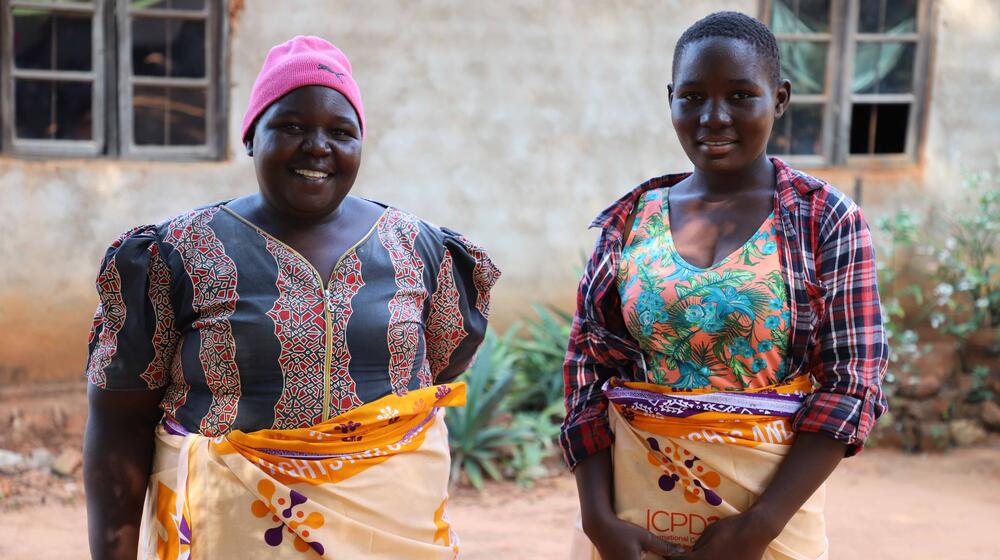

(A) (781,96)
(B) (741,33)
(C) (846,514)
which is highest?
(B) (741,33)

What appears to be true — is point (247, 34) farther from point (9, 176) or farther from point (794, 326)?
point (794, 326)

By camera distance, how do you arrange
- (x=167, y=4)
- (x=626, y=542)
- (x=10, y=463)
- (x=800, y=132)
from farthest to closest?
(x=800, y=132)
(x=167, y=4)
(x=10, y=463)
(x=626, y=542)

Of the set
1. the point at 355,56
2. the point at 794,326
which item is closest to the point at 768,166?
the point at 794,326

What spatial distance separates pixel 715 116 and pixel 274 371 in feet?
3.54

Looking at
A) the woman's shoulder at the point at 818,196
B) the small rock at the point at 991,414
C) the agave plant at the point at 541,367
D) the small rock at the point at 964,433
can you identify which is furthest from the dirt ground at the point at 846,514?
the woman's shoulder at the point at 818,196

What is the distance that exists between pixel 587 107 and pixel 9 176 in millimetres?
3817

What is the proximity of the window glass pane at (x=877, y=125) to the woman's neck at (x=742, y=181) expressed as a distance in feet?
18.6

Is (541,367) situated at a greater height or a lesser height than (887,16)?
lesser

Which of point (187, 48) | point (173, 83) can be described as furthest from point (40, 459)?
point (187, 48)

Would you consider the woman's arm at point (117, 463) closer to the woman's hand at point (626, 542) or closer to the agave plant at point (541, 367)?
the woman's hand at point (626, 542)

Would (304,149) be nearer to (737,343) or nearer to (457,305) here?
(457,305)

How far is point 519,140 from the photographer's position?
7043 millimetres

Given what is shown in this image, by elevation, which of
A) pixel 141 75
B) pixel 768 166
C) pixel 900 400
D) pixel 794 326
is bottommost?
pixel 900 400

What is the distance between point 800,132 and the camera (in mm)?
7484
